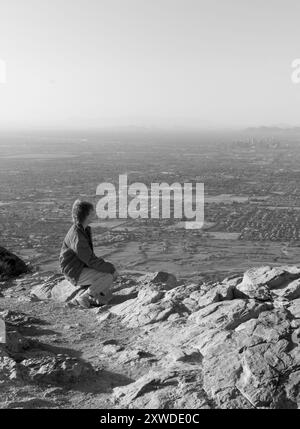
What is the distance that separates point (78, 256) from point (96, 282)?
0.43m

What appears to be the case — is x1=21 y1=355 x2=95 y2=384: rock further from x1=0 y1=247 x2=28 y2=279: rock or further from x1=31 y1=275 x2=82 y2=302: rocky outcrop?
x1=0 y1=247 x2=28 y2=279: rock

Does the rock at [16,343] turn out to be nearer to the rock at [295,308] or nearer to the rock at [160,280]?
the rock at [295,308]

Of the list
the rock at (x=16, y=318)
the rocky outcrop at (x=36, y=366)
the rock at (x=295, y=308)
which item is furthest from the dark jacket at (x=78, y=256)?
the rock at (x=295, y=308)

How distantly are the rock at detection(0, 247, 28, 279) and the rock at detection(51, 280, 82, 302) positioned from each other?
2173 millimetres

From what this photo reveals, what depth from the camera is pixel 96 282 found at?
7254mm

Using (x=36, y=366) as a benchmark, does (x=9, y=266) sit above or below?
below

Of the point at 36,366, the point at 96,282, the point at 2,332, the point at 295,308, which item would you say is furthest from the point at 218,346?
the point at 96,282

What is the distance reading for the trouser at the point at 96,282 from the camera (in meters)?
7.23

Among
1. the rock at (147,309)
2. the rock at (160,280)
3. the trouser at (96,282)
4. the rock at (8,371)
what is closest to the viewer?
the rock at (8,371)

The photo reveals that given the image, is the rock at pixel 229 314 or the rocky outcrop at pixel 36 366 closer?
the rocky outcrop at pixel 36 366

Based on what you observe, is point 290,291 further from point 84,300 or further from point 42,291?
point 42,291

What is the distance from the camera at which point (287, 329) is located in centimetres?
501

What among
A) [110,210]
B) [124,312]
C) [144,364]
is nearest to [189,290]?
[124,312]

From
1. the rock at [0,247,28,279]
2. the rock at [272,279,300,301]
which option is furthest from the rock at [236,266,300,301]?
the rock at [0,247,28,279]
